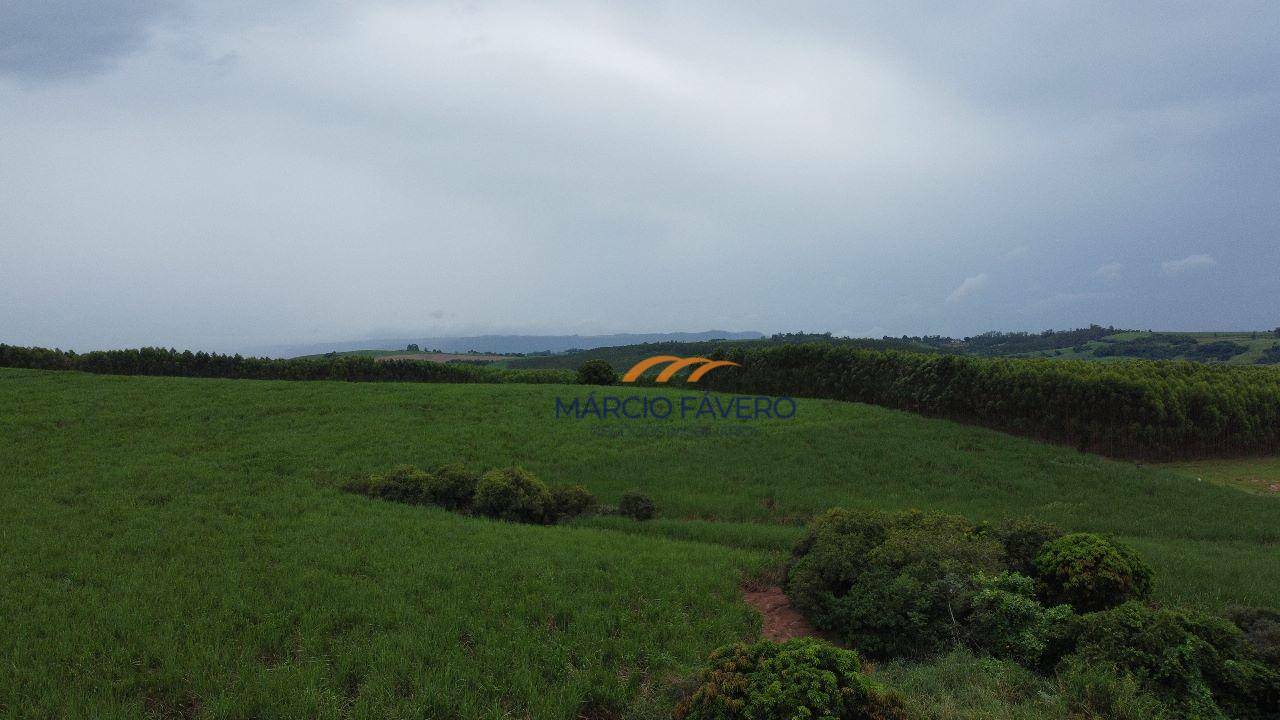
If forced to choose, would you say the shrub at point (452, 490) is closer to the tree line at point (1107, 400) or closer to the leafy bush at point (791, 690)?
the leafy bush at point (791, 690)

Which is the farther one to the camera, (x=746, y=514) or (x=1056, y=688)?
(x=746, y=514)

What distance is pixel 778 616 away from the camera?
317 inches

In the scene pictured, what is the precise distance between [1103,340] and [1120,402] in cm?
7519

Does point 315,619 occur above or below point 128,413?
below

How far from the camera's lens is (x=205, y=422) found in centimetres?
1986

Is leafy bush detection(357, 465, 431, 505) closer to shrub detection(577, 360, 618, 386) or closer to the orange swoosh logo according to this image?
the orange swoosh logo

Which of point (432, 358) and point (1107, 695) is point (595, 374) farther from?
point (1107, 695)

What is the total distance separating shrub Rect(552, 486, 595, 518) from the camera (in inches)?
530

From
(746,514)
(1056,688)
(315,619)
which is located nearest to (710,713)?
(1056,688)

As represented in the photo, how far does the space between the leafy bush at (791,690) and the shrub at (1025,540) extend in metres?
4.47

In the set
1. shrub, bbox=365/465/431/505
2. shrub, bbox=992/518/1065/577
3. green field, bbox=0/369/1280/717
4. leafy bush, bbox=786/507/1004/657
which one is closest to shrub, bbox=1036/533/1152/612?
shrub, bbox=992/518/1065/577

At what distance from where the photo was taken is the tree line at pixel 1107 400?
22891mm

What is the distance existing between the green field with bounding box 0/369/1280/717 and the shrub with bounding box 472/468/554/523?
1133mm

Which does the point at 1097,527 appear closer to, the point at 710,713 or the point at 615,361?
the point at 710,713
